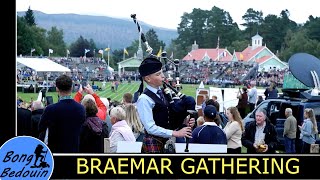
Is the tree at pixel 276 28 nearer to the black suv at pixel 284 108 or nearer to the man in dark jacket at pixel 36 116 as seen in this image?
the black suv at pixel 284 108

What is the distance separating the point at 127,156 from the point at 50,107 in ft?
→ 2.69

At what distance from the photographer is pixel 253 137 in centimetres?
761

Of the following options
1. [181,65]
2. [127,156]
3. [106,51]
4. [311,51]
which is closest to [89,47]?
[106,51]

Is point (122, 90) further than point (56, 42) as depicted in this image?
Yes

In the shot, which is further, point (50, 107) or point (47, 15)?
point (47, 15)

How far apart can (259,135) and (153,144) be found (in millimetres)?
1812

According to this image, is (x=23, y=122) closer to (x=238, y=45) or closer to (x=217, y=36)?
(x=217, y=36)

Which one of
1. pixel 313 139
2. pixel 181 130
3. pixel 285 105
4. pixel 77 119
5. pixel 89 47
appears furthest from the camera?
pixel 285 105

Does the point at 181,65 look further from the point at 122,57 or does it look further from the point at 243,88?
the point at 243,88

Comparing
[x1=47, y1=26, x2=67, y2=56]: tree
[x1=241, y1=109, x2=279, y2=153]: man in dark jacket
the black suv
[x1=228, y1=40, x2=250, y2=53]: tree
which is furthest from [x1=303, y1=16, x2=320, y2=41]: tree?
[x1=47, y1=26, x2=67, y2=56]: tree

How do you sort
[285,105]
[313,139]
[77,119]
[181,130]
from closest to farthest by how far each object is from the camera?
[181,130] → [77,119] → [313,139] → [285,105]

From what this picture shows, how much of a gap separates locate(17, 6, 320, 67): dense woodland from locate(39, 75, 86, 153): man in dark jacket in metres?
0.71

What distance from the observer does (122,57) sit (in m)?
7.40

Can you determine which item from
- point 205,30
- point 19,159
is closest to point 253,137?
point 205,30
